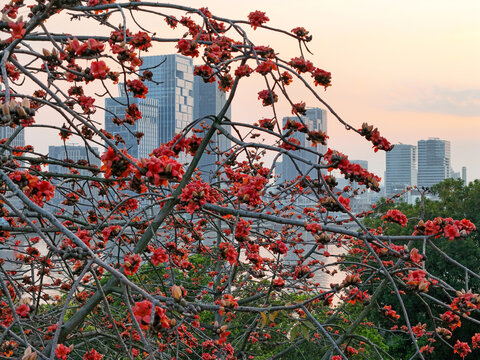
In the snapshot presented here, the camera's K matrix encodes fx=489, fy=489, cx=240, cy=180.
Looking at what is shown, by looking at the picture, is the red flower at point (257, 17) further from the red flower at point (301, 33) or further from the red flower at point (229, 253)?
the red flower at point (229, 253)

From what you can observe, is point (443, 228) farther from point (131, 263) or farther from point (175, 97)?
point (175, 97)

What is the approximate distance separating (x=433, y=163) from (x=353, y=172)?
543 ft

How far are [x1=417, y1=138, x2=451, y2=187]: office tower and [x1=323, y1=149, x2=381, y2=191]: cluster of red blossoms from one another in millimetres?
160580

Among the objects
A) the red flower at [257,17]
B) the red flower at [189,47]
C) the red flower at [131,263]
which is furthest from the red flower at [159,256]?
the red flower at [257,17]

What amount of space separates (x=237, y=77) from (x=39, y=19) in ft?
4.01

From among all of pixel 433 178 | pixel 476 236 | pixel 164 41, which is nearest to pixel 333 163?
pixel 164 41

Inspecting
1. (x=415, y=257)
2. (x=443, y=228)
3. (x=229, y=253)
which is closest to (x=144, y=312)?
(x=229, y=253)

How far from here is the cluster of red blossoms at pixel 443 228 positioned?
2.40 metres

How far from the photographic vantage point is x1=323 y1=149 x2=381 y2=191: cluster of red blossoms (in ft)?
7.24

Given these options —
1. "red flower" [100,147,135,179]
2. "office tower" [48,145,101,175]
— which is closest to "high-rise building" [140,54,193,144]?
"office tower" [48,145,101,175]

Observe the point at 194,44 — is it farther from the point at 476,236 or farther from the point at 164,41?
the point at 476,236

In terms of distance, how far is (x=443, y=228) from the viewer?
242cm

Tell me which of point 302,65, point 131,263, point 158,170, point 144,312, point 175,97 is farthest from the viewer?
point 175,97

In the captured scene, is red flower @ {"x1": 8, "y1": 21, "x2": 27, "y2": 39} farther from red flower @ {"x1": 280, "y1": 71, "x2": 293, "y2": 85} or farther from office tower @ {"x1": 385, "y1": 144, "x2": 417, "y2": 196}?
office tower @ {"x1": 385, "y1": 144, "x2": 417, "y2": 196}
